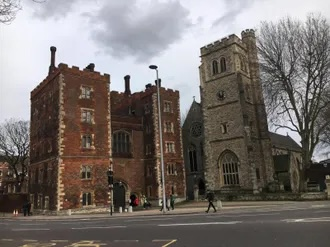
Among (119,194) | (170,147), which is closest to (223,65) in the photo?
(170,147)

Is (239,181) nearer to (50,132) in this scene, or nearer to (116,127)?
(116,127)

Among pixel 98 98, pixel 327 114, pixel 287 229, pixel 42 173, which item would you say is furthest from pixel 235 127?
pixel 287 229

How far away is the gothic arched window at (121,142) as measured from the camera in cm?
4109

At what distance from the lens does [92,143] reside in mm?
37062

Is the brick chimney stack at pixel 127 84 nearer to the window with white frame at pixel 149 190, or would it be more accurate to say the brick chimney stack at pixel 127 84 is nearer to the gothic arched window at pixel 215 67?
the gothic arched window at pixel 215 67

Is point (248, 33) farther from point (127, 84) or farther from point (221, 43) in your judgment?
point (127, 84)

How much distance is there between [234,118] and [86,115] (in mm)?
18587

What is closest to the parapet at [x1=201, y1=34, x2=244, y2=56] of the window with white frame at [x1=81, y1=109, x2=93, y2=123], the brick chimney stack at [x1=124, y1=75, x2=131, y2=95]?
the brick chimney stack at [x1=124, y1=75, x2=131, y2=95]

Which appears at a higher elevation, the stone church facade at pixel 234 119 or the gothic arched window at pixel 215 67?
the gothic arched window at pixel 215 67

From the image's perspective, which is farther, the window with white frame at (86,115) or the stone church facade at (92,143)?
the window with white frame at (86,115)

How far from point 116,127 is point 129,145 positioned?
10.0 feet

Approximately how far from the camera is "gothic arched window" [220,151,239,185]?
41.8 meters

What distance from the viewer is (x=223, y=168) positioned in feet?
142

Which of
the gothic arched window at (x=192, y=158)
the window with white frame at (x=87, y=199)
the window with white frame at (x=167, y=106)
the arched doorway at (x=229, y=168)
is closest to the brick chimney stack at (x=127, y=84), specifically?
the window with white frame at (x=167, y=106)
